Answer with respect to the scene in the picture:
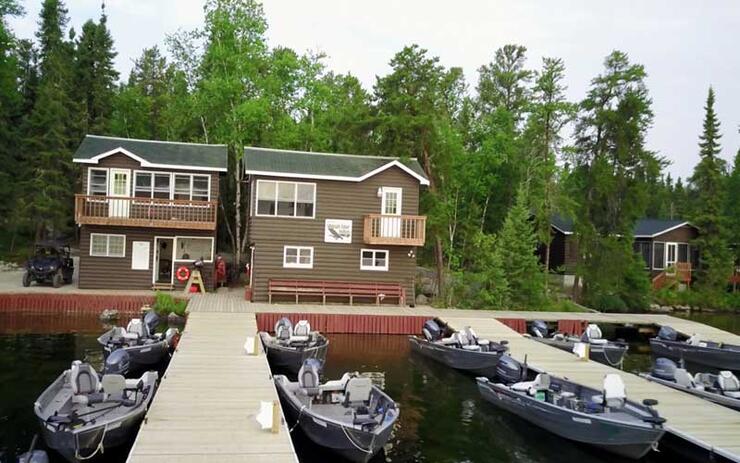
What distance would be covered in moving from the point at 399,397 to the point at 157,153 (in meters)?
17.2

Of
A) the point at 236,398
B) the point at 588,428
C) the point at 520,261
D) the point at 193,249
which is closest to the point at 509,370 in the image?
the point at 588,428

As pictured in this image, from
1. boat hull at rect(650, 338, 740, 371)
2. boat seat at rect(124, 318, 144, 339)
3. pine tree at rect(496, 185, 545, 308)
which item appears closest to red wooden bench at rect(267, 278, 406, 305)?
pine tree at rect(496, 185, 545, 308)

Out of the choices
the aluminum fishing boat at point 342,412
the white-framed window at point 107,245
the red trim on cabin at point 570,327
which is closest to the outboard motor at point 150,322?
the aluminum fishing boat at point 342,412

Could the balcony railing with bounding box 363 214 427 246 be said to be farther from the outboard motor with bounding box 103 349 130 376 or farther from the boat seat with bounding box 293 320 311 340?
the outboard motor with bounding box 103 349 130 376

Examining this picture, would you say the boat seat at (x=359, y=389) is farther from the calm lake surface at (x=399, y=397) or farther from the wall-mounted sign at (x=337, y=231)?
the wall-mounted sign at (x=337, y=231)

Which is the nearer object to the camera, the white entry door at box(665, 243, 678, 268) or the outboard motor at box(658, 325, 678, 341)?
the outboard motor at box(658, 325, 678, 341)

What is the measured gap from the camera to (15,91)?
137ft

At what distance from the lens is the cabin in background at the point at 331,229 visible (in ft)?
82.1

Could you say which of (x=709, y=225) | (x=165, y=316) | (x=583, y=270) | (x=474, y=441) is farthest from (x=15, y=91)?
(x=709, y=225)

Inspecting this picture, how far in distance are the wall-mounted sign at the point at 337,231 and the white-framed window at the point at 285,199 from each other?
80 centimetres

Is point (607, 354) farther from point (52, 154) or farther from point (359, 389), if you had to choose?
point (52, 154)

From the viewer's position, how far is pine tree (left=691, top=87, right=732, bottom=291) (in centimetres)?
3781

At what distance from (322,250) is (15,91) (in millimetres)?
29107

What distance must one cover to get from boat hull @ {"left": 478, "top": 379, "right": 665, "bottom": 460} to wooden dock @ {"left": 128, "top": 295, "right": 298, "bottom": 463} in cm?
544
